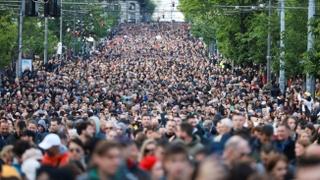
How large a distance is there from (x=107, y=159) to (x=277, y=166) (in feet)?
8.67

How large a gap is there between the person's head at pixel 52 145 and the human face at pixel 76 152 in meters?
0.20

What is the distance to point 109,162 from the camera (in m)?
11.2

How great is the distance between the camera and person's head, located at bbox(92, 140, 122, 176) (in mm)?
11188

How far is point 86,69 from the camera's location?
284 feet

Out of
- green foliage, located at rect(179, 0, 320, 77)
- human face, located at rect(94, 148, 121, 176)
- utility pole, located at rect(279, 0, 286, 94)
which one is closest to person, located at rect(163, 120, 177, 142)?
human face, located at rect(94, 148, 121, 176)

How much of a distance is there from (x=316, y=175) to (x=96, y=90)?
4800 centimetres

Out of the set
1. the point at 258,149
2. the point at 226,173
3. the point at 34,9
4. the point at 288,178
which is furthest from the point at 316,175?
the point at 34,9

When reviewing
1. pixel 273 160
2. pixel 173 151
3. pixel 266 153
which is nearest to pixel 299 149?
pixel 266 153

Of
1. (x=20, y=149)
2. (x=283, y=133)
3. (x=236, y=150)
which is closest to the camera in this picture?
(x=236, y=150)

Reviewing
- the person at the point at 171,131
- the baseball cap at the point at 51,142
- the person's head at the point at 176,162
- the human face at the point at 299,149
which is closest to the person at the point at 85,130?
the baseball cap at the point at 51,142

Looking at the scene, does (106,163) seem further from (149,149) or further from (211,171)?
(149,149)

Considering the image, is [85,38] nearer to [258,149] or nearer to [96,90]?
[96,90]

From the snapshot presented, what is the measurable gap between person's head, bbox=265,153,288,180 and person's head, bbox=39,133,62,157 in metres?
2.81

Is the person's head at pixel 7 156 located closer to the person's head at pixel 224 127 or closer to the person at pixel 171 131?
the person's head at pixel 224 127
